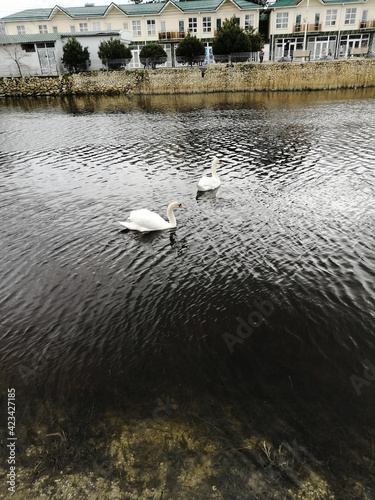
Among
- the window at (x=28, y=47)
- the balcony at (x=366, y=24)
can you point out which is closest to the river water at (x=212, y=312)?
the window at (x=28, y=47)

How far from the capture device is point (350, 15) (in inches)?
2501

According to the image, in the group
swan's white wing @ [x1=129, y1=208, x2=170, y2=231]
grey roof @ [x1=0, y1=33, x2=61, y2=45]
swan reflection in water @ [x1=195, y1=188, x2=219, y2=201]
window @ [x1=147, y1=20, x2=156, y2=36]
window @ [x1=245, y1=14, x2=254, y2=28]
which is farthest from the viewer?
window @ [x1=147, y1=20, x2=156, y2=36]

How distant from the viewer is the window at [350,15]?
63125mm

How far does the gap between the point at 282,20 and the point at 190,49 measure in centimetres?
2297

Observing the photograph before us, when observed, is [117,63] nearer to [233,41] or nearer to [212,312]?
[233,41]

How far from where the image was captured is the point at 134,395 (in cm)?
615

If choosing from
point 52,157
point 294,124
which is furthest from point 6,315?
point 294,124

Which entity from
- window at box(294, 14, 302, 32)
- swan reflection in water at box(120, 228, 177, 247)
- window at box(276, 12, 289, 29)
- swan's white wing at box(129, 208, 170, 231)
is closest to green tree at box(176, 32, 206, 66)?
window at box(276, 12, 289, 29)

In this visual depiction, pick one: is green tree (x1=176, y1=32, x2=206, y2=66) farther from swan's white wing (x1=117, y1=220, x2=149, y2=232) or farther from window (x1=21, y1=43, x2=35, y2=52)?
swan's white wing (x1=117, y1=220, x2=149, y2=232)

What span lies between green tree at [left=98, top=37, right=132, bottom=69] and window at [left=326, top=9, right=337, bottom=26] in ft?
128

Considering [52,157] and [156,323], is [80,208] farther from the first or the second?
[52,157]
